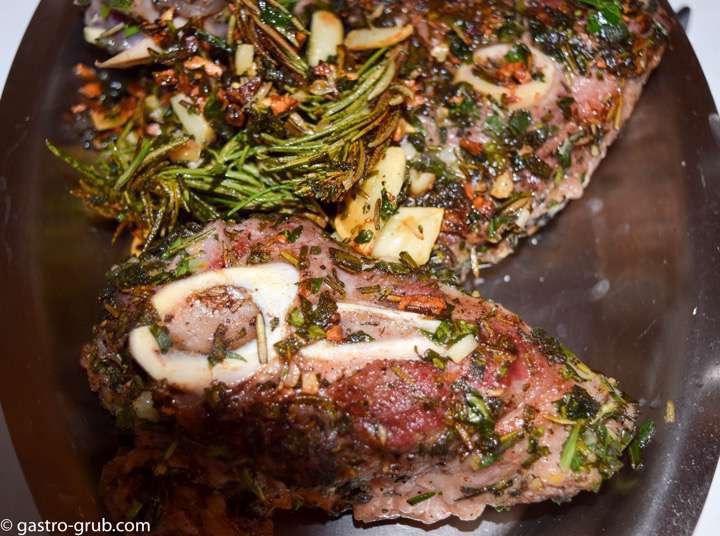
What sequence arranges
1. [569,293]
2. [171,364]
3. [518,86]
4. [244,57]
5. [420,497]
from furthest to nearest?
1. [569,293]
2. [518,86]
3. [244,57]
4. [420,497]
5. [171,364]

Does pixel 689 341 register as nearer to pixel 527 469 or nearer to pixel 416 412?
pixel 527 469

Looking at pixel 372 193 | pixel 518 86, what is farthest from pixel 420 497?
pixel 518 86

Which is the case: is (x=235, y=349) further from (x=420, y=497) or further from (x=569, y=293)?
(x=569, y=293)

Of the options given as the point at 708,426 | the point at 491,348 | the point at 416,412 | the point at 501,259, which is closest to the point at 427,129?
the point at 501,259

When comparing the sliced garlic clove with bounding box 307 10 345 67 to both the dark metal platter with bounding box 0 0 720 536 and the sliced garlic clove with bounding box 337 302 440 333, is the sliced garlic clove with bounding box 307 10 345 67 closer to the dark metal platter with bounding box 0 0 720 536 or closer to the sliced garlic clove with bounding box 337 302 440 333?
the dark metal platter with bounding box 0 0 720 536

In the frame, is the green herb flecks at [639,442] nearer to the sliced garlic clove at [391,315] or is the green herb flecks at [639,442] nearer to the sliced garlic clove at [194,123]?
the sliced garlic clove at [391,315]

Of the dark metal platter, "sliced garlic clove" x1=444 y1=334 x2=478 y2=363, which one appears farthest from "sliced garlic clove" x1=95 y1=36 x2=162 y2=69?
"sliced garlic clove" x1=444 y1=334 x2=478 y2=363

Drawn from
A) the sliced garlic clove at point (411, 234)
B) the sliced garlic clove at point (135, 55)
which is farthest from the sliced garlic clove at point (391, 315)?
the sliced garlic clove at point (135, 55)
